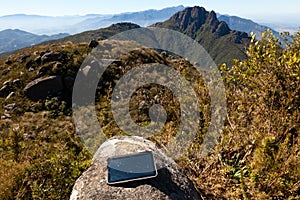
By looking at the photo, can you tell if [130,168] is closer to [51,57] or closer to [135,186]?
[135,186]

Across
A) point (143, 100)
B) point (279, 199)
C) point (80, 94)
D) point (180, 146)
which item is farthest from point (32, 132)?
point (279, 199)

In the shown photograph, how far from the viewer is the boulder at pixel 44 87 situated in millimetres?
34438

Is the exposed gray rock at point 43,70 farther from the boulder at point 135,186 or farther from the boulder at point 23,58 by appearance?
the boulder at point 135,186

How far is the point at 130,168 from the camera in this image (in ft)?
12.1

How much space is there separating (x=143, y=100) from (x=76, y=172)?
2.92 meters

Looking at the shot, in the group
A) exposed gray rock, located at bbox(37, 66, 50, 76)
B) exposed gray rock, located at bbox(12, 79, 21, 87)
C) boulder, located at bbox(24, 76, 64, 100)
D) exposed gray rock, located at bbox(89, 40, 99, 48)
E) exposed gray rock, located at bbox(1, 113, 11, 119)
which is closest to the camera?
exposed gray rock, located at bbox(1, 113, 11, 119)

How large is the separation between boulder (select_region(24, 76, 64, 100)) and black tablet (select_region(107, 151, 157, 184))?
3239 cm

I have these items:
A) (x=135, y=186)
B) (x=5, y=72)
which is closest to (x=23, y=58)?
(x=5, y=72)

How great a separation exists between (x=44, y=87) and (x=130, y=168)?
3378 centimetres

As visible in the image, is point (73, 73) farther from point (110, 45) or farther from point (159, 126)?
point (159, 126)

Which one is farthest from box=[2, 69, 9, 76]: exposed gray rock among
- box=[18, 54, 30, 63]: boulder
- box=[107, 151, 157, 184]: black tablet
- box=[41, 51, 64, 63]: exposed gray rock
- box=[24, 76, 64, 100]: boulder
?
box=[107, 151, 157, 184]: black tablet

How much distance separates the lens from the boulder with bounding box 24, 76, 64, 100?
34438 mm

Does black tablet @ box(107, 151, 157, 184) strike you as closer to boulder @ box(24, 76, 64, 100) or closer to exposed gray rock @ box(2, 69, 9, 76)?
boulder @ box(24, 76, 64, 100)

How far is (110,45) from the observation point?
44969 mm
